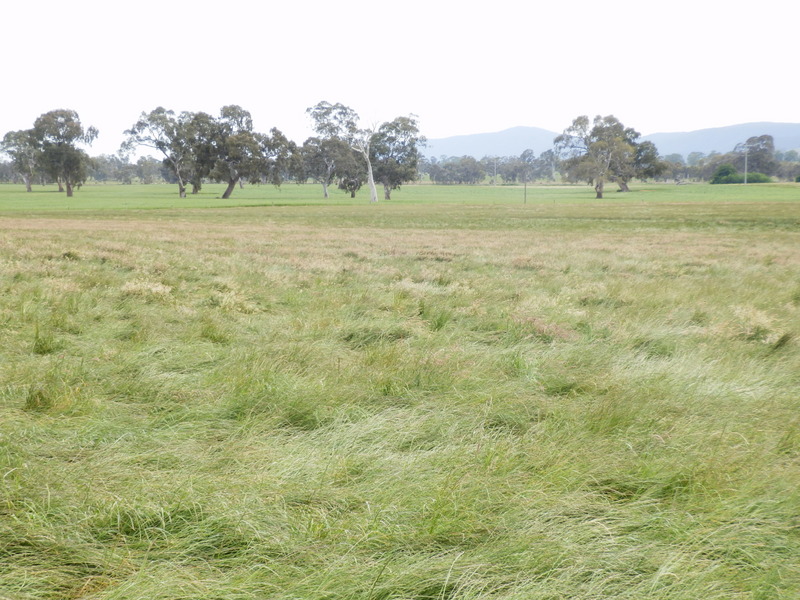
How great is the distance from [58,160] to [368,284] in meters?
97.8

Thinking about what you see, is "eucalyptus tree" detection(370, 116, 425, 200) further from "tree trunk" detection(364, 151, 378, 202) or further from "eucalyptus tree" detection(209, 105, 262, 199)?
"eucalyptus tree" detection(209, 105, 262, 199)

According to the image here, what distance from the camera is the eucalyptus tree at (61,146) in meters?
89.4

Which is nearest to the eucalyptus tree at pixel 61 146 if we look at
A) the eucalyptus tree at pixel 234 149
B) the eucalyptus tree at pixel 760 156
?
the eucalyptus tree at pixel 234 149

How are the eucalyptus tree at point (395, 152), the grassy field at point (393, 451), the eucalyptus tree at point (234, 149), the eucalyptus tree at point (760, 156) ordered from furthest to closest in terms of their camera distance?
the eucalyptus tree at point (760, 156) < the eucalyptus tree at point (395, 152) < the eucalyptus tree at point (234, 149) < the grassy field at point (393, 451)

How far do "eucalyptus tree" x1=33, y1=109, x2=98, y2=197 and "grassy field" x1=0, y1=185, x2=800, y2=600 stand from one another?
317 feet

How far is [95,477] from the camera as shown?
3.26m

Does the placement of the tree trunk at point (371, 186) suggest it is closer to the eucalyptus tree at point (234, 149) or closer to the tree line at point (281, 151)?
the tree line at point (281, 151)

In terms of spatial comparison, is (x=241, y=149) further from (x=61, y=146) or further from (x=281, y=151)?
(x=61, y=146)

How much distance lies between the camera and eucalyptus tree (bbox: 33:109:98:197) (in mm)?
89438

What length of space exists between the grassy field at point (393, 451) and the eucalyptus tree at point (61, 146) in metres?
96.7

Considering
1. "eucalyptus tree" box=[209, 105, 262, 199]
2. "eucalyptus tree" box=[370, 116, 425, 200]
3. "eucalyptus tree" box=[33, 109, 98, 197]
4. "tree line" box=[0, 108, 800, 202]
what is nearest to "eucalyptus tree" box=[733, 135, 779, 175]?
"tree line" box=[0, 108, 800, 202]

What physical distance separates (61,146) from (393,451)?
10521 centimetres

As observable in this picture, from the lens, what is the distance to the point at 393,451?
13.0 feet

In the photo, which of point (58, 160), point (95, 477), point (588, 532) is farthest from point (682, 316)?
point (58, 160)
